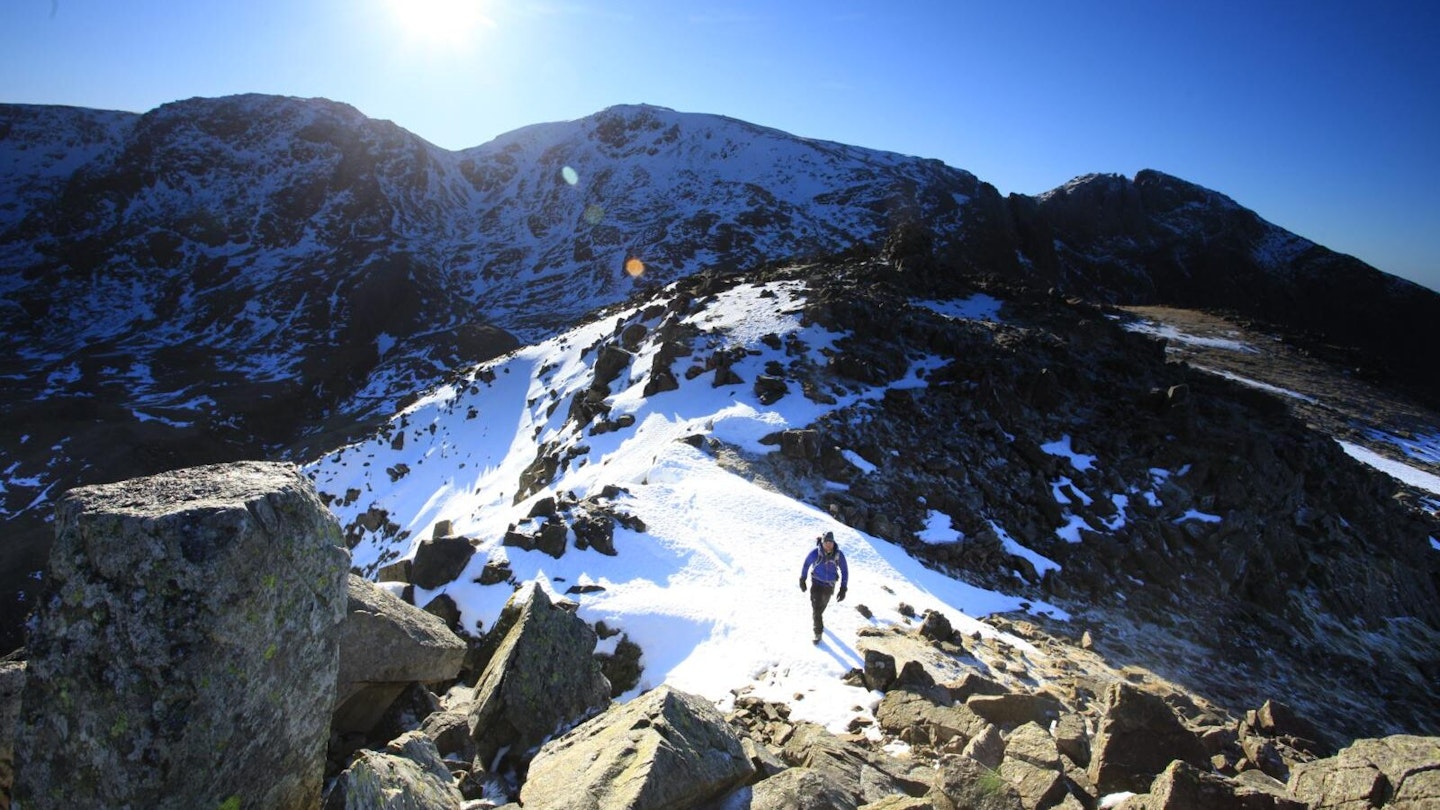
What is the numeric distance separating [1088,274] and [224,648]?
121 m

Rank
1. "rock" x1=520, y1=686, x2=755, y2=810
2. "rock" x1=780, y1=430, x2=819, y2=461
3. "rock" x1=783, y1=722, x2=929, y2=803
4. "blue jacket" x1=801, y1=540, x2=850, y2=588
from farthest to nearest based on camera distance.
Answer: "rock" x1=780, y1=430, x2=819, y2=461, "blue jacket" x1=801, y1=540, x2=850, y2=588, "rock" x1=783, y1=722, x2=929, y2=803, "rock" x1=520, y1=686, x2=755, y2=810

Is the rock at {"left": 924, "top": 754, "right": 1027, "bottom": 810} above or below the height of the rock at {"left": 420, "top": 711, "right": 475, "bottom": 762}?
above

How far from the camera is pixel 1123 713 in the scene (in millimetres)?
6723

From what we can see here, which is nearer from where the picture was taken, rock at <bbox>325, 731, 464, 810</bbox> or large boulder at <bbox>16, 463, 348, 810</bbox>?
large boulder at <bbox>16, 463, 348, 810</bbox>

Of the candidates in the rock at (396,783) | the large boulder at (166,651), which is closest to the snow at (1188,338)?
the rock at (396,783)

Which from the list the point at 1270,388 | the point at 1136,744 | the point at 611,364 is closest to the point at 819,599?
the point at 1136,744

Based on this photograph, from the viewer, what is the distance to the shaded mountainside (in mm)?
56906

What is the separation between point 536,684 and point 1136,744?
6.77m

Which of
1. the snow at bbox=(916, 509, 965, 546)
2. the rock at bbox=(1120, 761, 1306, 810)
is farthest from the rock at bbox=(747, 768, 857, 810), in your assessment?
the snow at bbox=(916, 509, 965, 546)

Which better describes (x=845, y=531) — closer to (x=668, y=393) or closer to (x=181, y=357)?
(x=668, y=393)

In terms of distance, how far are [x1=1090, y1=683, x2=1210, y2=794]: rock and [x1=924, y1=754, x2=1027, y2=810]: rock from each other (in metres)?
1.45

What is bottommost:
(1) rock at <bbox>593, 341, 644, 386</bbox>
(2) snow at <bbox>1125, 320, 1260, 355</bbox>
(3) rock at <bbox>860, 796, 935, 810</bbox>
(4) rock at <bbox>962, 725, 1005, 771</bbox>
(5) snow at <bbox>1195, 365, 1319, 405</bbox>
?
(4) rock at <bbox>962, 725, 1005, 771</bbox>

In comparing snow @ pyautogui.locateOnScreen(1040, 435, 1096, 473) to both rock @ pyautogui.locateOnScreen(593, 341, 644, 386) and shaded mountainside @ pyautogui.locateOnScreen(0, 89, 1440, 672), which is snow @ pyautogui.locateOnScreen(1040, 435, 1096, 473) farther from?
rock @ pyautogui.locateOnScreen(593, 341, 644, 386)

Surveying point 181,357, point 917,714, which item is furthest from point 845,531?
point 181,357
